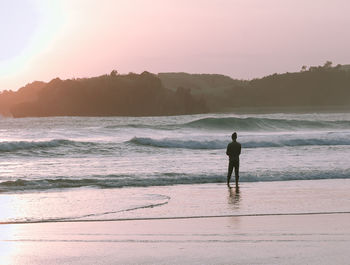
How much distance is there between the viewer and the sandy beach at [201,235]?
7527 millimetres

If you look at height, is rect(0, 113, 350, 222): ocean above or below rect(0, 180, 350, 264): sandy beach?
below

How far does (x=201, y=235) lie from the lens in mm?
9211

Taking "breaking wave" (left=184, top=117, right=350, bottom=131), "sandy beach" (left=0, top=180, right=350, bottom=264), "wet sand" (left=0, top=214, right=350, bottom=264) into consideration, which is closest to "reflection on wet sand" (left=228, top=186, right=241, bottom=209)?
"sandy beach" (left=0, top=180, right=350, bottom=264)

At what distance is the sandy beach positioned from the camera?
7527 mm

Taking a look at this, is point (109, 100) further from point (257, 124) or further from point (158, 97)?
point (257, 124)

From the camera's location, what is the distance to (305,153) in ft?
93.7

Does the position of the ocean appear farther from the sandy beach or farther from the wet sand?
the wet sand

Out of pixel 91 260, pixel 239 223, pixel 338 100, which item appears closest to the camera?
pixel 91 260

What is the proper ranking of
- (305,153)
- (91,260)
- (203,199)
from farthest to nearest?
(305,153)
(203,199)
(91,260)

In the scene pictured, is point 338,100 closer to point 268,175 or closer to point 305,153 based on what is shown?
point 305,153

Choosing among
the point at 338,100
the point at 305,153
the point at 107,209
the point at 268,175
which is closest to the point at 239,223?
the point at 107,209

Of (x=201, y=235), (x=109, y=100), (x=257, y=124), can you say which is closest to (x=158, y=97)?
(x=109, y=100)

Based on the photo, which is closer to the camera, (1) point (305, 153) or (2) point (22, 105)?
(1) point (305, 153)

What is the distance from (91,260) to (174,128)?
42248 mm
